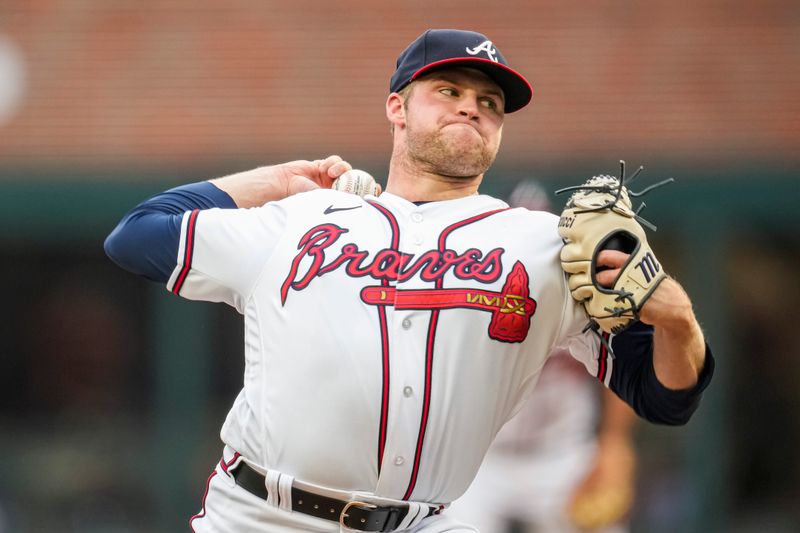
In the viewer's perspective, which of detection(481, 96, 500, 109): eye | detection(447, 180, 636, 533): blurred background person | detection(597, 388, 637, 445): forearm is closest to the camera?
detection(481, 96, 500, 109): eye

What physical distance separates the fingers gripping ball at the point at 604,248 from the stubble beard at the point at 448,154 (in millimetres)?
333

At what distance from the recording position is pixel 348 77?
994cm

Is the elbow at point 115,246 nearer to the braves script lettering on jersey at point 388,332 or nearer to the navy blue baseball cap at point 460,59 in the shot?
the braves script lettering on jersey at point 388,332

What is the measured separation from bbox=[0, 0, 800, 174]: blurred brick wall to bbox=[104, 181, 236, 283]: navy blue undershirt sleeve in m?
6.29

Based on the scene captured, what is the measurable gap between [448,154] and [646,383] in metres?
0.79

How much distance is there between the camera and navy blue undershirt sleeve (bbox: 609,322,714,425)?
299 cm

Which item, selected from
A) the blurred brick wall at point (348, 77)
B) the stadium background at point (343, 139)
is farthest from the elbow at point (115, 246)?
the blurred brick wall at point (348, 77)

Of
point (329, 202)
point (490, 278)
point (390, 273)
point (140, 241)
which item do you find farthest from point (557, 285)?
point (140, 241)

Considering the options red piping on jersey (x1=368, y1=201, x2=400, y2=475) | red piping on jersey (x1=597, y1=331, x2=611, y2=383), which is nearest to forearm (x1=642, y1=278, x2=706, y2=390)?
red piping on jersey (x1=597, y1=331, x2=611, y2=383)

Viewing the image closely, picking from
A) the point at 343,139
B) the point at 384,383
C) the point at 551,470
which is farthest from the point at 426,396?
the point at 343,139

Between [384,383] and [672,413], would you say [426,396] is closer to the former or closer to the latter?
[384,383]

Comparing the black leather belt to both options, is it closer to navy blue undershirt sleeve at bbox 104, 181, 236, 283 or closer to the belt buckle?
the belt buckle

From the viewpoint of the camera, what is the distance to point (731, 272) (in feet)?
33.0

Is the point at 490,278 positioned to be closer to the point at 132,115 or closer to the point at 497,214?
the point at 497,214
